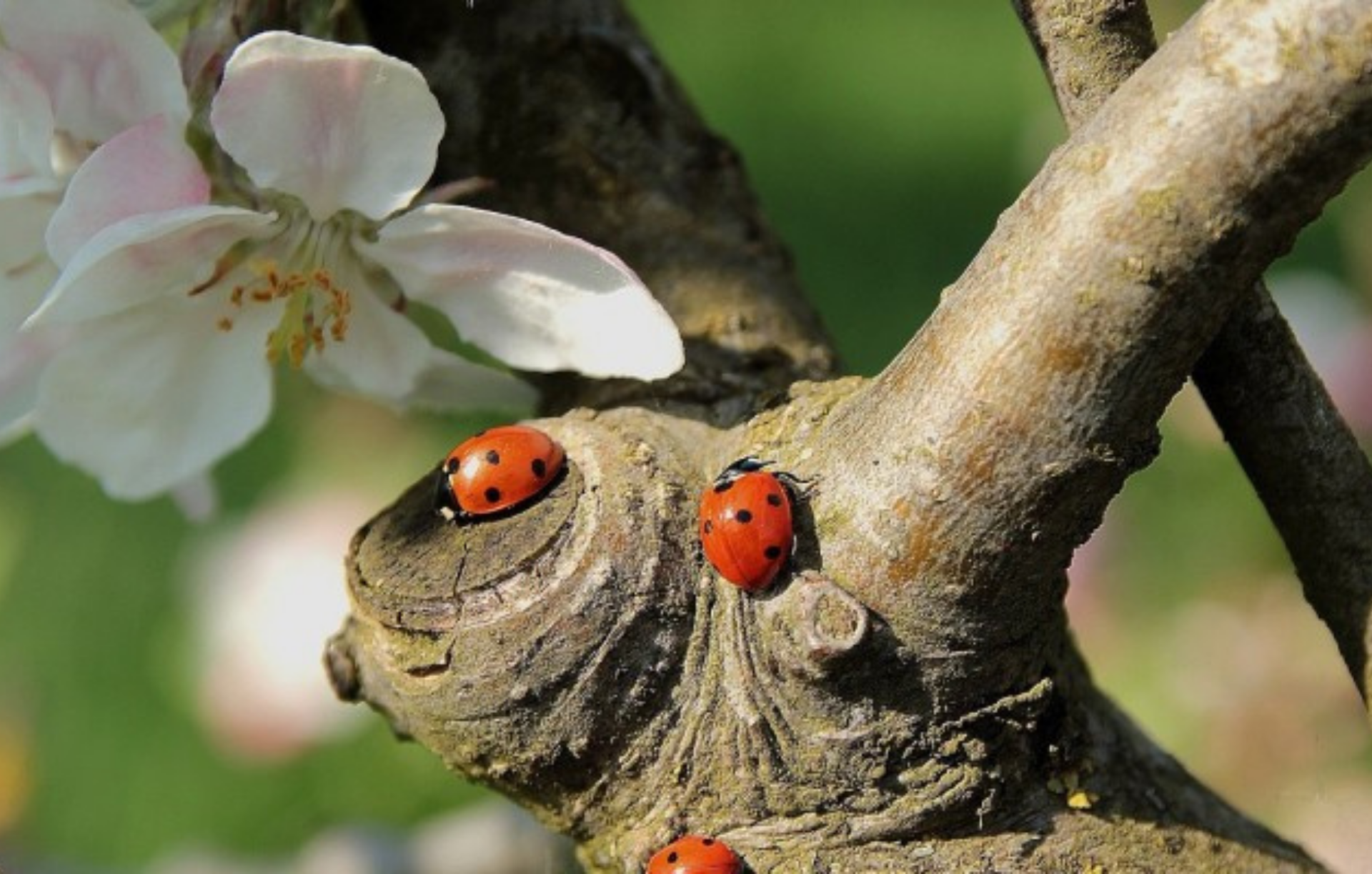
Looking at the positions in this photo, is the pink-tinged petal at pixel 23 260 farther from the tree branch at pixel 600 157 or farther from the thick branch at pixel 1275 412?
the thick branch at pixel 1275 412

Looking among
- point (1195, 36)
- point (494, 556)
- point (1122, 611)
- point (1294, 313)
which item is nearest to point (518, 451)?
point (494, 556)

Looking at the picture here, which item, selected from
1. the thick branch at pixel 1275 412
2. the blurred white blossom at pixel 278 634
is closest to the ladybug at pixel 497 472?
the thick branch at pixel 1275 412

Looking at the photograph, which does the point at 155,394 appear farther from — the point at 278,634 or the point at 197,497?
the point at 278,634

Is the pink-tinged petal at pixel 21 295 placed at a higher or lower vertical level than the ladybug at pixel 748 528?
lower

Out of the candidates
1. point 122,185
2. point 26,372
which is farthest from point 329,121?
point 26,372

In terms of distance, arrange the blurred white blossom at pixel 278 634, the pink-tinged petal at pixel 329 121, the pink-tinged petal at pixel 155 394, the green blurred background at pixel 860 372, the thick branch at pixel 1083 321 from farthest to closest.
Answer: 1. the blurred white blossom at pixel 278 634
2. the green blurred background at pixel 860 372
3. the pink-tinged petal at pixel 155 394
4. the pink-tinged petal at pixel 329 121
5. the thick branch at pixel 1083 321

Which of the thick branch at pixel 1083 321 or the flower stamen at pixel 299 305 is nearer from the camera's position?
the thick branch at pixel 1083 321

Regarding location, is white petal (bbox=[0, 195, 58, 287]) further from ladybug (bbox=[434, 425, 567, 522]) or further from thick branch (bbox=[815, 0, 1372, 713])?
thick branch (bbox=[815, 0, 1372, 713])
